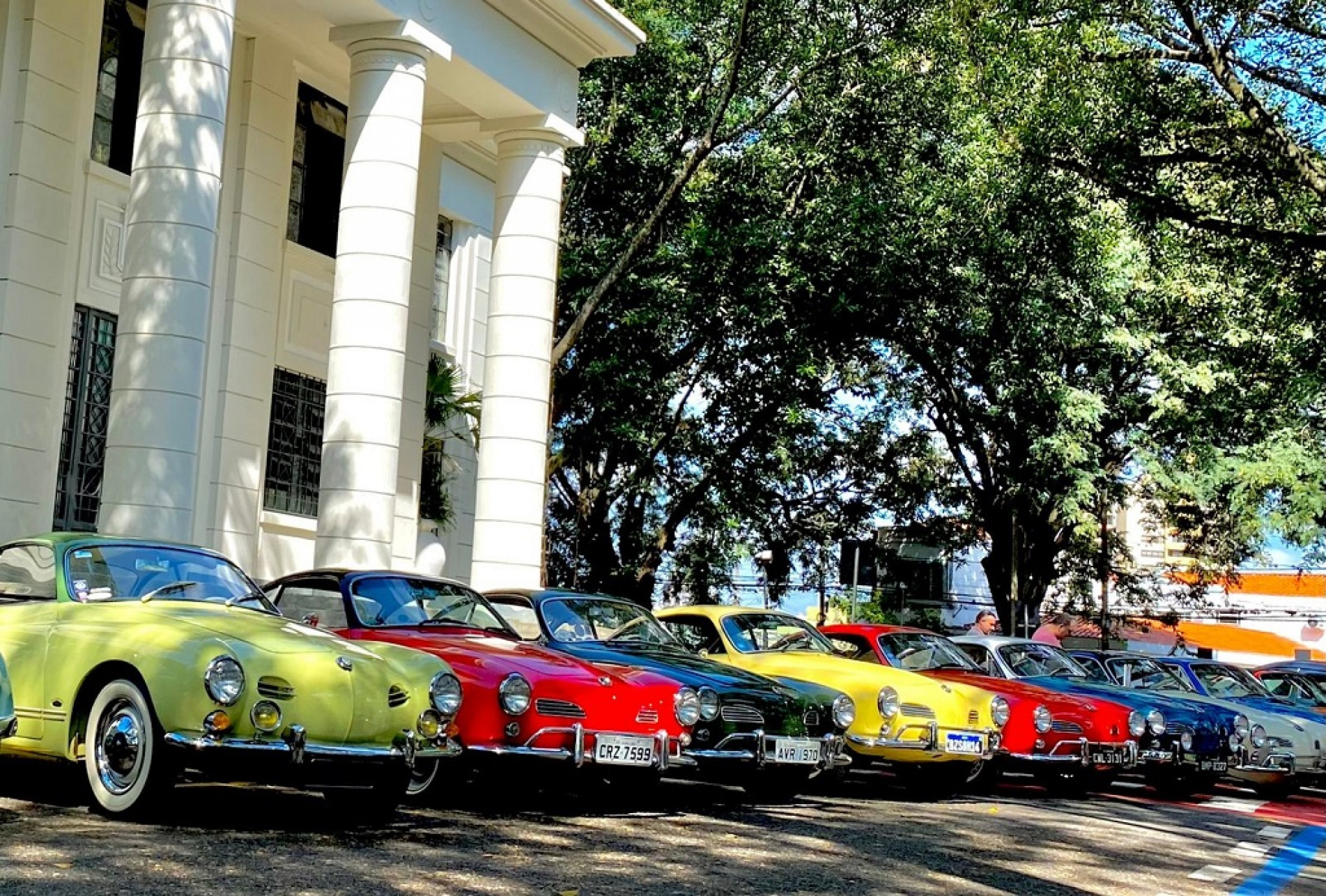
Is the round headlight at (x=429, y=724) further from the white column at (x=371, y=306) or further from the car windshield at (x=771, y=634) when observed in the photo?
the white column at (x=371, y=306)

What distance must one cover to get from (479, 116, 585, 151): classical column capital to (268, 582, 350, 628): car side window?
10.4 m

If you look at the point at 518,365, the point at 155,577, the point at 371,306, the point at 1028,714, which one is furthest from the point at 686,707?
the point at 518,365

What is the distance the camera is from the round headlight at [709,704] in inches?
420

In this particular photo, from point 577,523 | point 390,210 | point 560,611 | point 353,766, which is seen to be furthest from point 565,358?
point 353,766

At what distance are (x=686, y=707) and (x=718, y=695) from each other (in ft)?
1.61

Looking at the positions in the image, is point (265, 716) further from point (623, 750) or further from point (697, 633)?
point (697, 633)

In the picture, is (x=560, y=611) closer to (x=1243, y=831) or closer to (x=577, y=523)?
(x=1243, y=831)

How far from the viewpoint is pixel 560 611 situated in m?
12.3

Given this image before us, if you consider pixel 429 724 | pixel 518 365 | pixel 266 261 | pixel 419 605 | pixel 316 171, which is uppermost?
pixel 316 171

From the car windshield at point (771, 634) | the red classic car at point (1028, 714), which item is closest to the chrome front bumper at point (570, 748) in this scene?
the car windshield at point (771, 634)

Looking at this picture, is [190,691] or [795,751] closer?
[190,691]

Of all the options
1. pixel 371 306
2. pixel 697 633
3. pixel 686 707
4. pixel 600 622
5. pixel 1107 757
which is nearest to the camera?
pixel 686 707

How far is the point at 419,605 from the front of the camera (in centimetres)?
1115

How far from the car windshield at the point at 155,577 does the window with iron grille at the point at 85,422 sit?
7.42 metres
